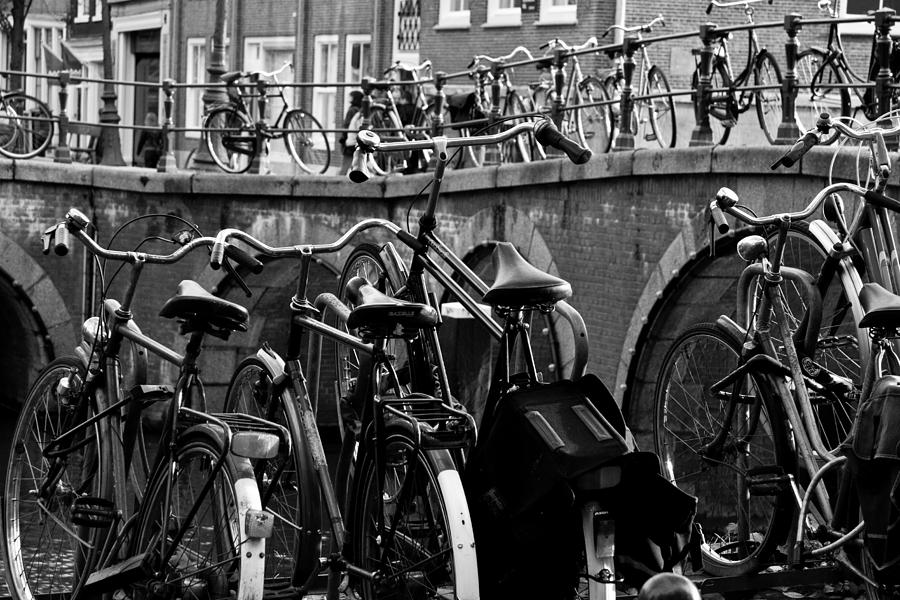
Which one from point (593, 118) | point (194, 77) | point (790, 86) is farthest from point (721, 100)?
point (194, 77)

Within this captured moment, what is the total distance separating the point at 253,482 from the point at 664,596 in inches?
57.0

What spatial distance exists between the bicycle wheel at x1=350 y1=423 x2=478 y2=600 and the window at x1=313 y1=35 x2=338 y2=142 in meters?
20.1

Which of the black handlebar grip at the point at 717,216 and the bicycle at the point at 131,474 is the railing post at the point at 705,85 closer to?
the black handlebar grip at the point at 717,216

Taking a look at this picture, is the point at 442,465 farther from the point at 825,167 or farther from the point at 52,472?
the point at 825,167

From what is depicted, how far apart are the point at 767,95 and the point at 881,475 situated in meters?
9.87

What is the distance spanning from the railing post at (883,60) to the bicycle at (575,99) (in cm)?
315

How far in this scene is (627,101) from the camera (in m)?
10.6

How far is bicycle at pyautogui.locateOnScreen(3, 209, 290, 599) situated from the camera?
147 inches

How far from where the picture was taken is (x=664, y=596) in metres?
2.35

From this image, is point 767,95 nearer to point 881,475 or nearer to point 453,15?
point 453,15

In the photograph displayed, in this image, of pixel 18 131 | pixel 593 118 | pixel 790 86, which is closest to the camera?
pixel 790 86

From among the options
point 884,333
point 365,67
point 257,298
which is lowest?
point 257,298

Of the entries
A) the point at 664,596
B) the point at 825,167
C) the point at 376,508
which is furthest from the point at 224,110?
the point at 664,596

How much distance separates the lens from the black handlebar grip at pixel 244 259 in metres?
4.17
